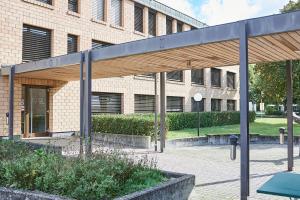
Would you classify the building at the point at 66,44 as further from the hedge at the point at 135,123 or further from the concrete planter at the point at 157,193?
the concrete planter at the point at 157,193

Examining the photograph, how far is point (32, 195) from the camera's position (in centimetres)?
537

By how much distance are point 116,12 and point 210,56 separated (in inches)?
553

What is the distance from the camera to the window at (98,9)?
20.6 meters

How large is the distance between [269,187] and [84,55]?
683 cm

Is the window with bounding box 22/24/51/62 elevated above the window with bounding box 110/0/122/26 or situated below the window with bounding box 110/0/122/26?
below

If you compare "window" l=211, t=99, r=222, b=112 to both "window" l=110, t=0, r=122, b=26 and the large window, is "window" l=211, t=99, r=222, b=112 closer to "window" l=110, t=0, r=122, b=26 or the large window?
the large window

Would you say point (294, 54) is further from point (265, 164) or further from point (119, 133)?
point (119, 133)

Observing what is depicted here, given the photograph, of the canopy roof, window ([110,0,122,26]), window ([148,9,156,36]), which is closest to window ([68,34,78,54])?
window ([110,0,122,26])

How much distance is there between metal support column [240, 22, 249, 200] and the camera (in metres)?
6.20

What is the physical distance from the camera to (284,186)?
14.9 feet

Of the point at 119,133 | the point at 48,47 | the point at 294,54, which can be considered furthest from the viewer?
the point at 48,47

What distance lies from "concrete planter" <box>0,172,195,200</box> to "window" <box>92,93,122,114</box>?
14.8 metres

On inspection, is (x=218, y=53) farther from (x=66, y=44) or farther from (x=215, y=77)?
(x=215, y=77)

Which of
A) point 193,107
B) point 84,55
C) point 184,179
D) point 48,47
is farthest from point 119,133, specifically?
point 193,107
